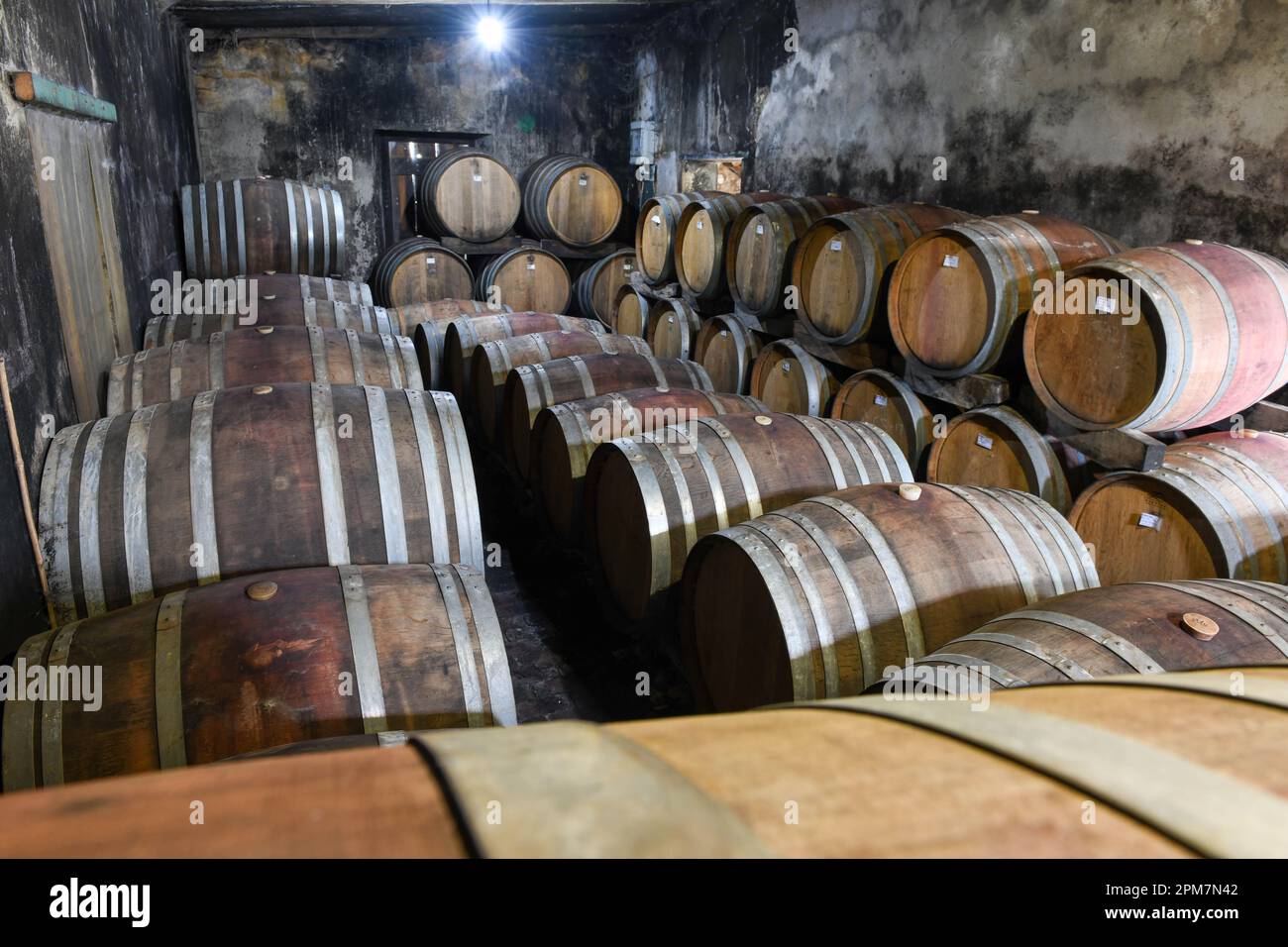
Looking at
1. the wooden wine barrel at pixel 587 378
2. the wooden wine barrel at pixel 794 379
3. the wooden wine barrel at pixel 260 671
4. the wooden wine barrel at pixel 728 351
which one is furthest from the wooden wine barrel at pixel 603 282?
the wooden wine barrel at pixel 260 671

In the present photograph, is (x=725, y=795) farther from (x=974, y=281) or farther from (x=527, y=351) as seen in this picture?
(x=527, y=351)

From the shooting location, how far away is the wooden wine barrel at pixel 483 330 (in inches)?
253

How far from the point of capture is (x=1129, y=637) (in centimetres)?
206

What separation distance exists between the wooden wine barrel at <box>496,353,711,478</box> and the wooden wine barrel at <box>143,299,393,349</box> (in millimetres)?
1013

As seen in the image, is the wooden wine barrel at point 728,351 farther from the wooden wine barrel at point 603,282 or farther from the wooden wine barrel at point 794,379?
the wooden wine barrel at point 603,282

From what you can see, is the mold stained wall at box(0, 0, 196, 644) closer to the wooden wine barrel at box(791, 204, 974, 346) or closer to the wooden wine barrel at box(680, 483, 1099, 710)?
the wooden wine barrel at box(680, 483, 1099, 710)

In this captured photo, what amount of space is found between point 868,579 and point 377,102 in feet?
34.6

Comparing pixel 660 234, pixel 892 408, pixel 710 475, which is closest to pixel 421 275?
pixel 660 234

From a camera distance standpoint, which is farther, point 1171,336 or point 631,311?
point 631,311

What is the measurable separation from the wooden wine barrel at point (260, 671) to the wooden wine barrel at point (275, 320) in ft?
10.7

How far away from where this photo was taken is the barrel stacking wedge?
67cm

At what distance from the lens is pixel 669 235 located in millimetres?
7664

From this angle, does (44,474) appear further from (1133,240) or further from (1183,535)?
(1133,240)

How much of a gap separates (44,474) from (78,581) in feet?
1.37
